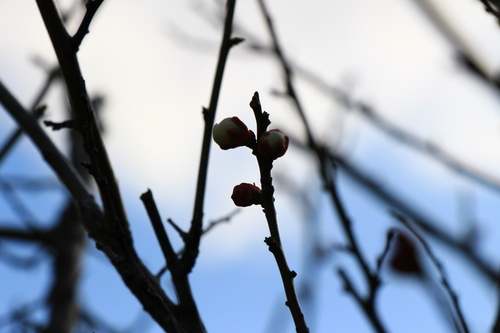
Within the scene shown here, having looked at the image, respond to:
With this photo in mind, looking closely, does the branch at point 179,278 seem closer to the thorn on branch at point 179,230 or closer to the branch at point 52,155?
the thorn on branch at point 179,230

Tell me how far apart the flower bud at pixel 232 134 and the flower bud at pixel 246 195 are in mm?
113

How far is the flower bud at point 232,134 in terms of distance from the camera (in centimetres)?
136

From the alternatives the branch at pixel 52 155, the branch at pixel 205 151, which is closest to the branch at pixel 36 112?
the branch at pixel 52 155

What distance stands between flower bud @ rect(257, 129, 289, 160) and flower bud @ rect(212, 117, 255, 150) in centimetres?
11

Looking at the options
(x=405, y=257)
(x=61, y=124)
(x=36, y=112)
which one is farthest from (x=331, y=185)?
(x=36, y=112)

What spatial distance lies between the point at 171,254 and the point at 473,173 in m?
1.54

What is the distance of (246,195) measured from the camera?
1.37m

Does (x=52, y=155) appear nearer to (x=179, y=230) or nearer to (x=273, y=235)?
(x=179, y=230)

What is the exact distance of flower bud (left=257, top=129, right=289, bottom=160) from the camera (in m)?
1.24

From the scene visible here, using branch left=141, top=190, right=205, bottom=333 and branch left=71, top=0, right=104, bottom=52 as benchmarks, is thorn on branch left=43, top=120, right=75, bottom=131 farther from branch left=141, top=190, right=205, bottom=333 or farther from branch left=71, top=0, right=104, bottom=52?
branch left=141, top=190, right=205, bottom=333

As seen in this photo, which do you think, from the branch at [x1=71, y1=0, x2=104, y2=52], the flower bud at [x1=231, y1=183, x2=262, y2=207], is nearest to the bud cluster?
the flower bud at [x1=231, y1=183, x2=262, y2=207]

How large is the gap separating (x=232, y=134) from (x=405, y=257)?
979 mm

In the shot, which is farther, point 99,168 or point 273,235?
point 99,168

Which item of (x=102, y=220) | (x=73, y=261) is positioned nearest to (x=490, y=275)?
(x=102, y=220)
